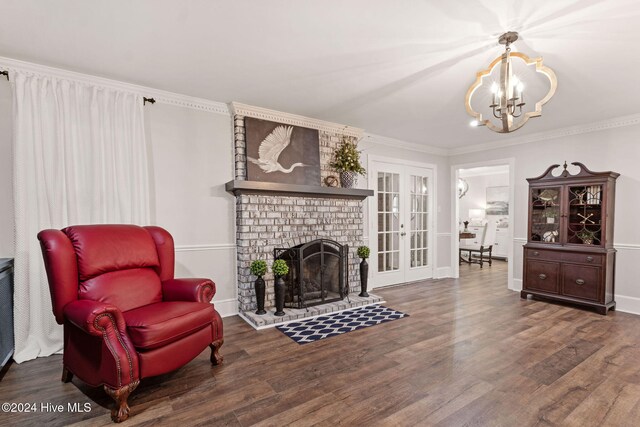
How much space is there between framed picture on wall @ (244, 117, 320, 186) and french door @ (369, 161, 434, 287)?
1.28 meters

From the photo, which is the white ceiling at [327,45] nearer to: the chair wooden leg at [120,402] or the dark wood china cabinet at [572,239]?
the dark wood china cabinet at [572,239]

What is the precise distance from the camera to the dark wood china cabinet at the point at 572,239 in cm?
391

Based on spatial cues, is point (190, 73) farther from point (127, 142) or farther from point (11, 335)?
point (11, 335)

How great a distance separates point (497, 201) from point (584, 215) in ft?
14.5

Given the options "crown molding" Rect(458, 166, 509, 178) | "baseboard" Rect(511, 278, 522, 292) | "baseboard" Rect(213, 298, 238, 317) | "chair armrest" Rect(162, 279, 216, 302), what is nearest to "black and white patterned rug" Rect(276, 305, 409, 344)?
"baseboard" Rect(213, 298, 238, 317)

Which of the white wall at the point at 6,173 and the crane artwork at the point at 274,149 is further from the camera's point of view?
the crane artwork at the point at 274,149

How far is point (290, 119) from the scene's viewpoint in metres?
4.03

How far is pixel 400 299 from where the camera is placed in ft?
14.5

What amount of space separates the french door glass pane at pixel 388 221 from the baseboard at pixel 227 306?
2.44m

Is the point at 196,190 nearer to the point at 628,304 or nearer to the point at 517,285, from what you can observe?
the point at 517,285

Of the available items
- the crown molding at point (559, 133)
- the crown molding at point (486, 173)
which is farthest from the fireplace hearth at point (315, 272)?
the crown molding at point (486, 173)

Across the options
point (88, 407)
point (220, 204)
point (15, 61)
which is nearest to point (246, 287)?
point (220, 204)

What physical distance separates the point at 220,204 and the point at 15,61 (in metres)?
2.09

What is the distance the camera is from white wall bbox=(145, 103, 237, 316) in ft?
11.0
